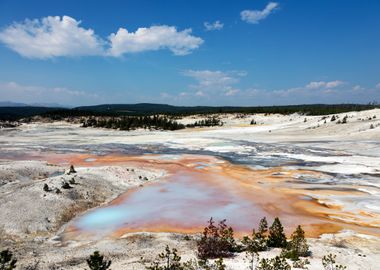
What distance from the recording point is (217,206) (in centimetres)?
1867

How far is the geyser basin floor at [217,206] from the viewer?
15.4m

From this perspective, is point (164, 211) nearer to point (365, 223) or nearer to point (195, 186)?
point (195, 186)

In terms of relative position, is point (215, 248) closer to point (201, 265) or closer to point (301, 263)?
point (201, 265)

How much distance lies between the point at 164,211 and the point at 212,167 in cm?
1259

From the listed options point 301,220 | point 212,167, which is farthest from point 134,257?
point 212,167

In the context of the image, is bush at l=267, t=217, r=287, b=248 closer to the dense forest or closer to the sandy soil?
the sandy soil

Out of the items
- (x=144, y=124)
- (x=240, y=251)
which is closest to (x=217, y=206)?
(x=240, y=251)

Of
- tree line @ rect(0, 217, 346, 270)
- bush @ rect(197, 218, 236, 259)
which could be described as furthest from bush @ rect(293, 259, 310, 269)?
bush @ rect(197, 218, 236, 259)

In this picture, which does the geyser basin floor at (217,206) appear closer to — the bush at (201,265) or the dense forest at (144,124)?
the bush at (201,265)

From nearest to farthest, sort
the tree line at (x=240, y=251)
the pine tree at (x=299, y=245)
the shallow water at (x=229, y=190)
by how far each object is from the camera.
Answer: the tree line at (x=240, y=251) < the pine tree at (x=299, y=245) < the shallow water at (x=229, y=190)

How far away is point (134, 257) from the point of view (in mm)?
11586

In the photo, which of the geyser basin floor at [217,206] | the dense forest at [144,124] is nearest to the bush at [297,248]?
the geyser basin floor at [217,206]

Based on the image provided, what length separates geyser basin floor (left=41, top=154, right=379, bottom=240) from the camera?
15.4m

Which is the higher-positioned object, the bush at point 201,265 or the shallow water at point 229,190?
the bush at point 201,265
